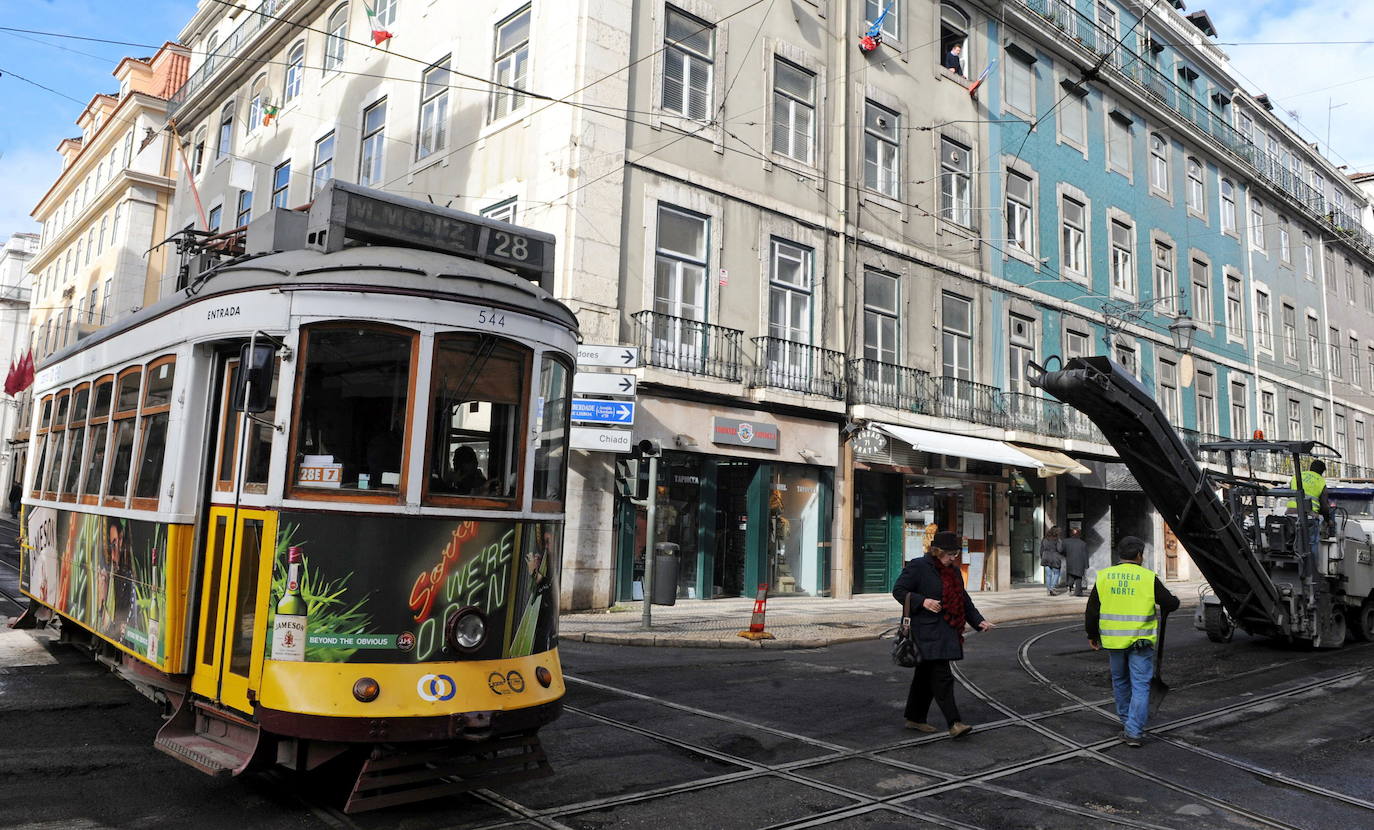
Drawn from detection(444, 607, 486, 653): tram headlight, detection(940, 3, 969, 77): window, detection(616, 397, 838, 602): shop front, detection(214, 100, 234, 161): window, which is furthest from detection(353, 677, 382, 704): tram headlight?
detection(214, 100, 234, 161): window

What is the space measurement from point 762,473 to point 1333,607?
874cm

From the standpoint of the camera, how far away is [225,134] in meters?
28.6

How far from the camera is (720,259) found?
17500 mm

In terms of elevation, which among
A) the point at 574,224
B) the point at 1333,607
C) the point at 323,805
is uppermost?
the point at 574,224

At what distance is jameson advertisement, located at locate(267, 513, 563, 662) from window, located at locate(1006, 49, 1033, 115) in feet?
74.4

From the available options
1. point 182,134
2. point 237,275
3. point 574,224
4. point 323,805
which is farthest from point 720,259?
point 182,134

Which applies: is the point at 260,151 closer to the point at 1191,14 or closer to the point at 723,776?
the point at 723,776

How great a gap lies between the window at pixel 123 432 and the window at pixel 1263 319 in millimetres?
35014

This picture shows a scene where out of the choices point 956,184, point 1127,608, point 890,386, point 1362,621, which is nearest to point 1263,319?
point 956,184

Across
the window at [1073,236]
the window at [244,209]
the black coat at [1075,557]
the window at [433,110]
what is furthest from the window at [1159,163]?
the window at [244,209]

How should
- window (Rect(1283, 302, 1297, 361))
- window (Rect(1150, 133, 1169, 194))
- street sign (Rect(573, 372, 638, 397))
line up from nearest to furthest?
1. street sign (Rect(573, 372, 638, 397))
2. window (Rect(1150, 133, 1169, 194))
3. window (Rect(1283, 302, 1297, 361))

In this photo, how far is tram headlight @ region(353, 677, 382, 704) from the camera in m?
4.80

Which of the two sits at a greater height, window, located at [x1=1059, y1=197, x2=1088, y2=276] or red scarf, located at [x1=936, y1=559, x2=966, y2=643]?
window, located at [x1=1059, y1=197, x2=1088, y2=276]

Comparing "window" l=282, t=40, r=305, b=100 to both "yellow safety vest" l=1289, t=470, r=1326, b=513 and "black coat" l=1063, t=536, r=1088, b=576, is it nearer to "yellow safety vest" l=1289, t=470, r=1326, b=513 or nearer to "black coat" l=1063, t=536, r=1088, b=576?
"black coat" l=1063, t=536, r=1088, b=576
